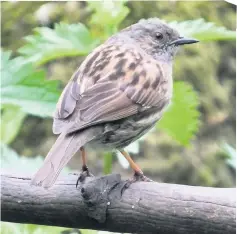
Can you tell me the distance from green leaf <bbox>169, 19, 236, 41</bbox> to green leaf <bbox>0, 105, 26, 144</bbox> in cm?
77

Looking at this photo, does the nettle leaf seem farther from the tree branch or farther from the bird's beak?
the bird's beak

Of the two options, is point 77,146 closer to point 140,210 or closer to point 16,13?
point 140,210

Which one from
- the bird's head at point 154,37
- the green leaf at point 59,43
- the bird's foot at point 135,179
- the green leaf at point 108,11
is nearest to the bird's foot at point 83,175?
the bird's foot at point 135,179

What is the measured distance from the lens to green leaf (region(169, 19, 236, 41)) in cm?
289

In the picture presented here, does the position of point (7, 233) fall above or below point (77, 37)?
below

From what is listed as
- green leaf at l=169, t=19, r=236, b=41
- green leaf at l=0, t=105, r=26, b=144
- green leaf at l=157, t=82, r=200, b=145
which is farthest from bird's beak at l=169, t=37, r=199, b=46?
green leaf at l=0, t=105, r=26, b=144

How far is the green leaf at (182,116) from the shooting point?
9.57 ft

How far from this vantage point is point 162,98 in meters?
3.14

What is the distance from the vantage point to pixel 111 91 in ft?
9.57

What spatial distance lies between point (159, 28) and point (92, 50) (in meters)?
0.76

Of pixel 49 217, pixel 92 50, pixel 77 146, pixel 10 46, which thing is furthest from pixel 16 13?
pixel 49 217

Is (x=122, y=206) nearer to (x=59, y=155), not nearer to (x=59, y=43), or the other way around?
(x=59, y=155)

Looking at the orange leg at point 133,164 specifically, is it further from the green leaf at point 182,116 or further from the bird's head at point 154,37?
the bird's head at point 154,37

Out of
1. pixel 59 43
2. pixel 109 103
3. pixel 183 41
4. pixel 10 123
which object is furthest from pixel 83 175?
pixel 183 41
